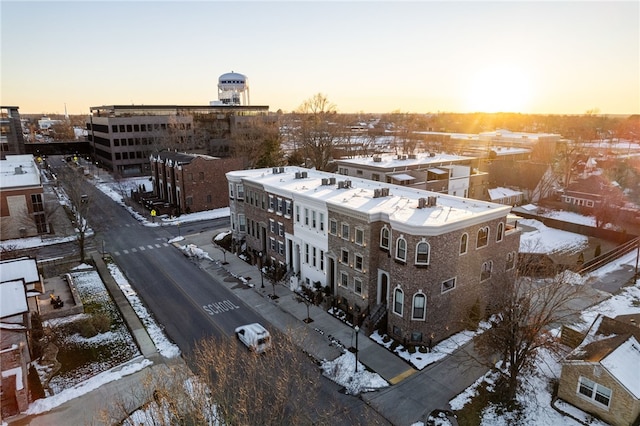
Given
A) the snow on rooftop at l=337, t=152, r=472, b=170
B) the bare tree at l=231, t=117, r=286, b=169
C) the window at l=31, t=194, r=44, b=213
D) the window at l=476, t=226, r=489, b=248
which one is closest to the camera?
the window at l=476, t=226, r=489, b=248

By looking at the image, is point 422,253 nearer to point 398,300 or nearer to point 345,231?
point 398,300

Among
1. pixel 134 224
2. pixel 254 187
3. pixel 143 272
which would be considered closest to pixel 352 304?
pixel 254 187

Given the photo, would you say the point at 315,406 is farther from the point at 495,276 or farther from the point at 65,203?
the point at 65,203

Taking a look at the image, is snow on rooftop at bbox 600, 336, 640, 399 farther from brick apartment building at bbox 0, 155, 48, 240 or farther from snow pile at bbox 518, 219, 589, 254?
brick apartment building at bbox 0, 155, 48, 240

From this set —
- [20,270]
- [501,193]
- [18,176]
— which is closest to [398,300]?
[20,270]

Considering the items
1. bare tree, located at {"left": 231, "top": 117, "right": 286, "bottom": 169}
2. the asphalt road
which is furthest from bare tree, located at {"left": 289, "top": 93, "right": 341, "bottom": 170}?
the asphalt road

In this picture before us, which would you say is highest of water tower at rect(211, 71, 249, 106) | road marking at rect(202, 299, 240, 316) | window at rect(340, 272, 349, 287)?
water tower at rect(211, 71, 249, 106)
